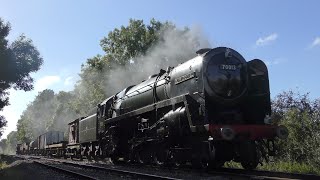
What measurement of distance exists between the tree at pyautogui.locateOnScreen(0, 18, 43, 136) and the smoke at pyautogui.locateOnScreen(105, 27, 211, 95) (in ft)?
35.8

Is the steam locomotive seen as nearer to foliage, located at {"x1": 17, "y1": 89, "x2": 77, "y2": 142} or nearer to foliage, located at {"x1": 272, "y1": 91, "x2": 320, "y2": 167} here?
foliage, located at {"x1": 272, "y1": 91, "x2": 320, "y2": 167}

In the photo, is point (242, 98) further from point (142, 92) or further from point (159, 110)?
point (142, 92)

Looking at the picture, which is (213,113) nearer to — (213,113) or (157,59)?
(213,113)

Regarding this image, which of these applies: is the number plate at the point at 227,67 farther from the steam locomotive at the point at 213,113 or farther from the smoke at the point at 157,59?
the smoke at the point at 157,59

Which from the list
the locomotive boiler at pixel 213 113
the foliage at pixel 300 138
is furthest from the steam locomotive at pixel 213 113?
the foliage at pixel 300 138

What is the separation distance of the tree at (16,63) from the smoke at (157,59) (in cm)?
1092

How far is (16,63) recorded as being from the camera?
97.6 feet

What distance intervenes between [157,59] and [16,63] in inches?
499

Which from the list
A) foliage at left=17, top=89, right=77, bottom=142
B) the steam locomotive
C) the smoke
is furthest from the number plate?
foliage at left=17, top=89, right=77, bottom=142

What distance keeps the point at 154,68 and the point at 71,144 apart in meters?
12.9

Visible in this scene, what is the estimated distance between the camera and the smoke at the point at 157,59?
32.5 meters

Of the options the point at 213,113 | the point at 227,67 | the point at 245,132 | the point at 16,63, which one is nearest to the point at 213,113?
the point at 213,113

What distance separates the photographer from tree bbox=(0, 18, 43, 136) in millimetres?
27969

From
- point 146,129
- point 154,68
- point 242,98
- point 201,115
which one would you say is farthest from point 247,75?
point 154,68
